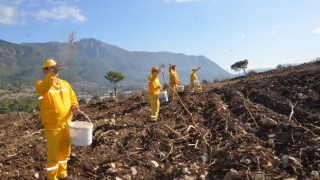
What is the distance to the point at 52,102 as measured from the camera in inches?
201

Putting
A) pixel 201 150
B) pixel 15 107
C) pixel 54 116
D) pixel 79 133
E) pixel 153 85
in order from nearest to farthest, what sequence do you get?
pixel 54 116
pixel 79 133
pixel 201 150
pixel 153 85
pixel 15 107

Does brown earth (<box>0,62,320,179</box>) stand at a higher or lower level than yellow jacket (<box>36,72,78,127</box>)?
lower

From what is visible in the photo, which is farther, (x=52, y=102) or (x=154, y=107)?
(x=154, y=107)

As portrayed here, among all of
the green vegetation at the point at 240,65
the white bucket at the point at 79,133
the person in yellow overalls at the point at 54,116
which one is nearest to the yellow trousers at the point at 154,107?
the white bucket at the point at 79,133

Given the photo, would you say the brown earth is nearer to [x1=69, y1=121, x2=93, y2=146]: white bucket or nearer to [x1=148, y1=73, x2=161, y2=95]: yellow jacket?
[x1=69, y1=121, x2=93, y2=146]: white bucket

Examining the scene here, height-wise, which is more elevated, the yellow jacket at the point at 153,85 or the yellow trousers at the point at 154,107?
the yellow jacket at the point at 153,85

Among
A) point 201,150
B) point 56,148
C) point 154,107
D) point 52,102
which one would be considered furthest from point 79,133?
point 154,107

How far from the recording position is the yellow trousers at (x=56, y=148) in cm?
504

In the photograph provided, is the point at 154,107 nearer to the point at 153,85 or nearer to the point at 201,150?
the point at 153,85

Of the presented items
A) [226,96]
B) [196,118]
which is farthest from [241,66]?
[196,118]

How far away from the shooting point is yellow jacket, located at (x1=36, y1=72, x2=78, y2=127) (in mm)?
4926

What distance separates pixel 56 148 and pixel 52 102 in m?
0.64

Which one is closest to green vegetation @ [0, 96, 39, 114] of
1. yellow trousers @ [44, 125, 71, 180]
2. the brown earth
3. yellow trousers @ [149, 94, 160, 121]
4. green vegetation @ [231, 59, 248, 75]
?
green vegetation @ [231, 59, 248, 75]

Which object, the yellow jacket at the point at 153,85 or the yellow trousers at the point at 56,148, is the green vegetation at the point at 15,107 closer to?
the yellow jacket at the point at 153,85
